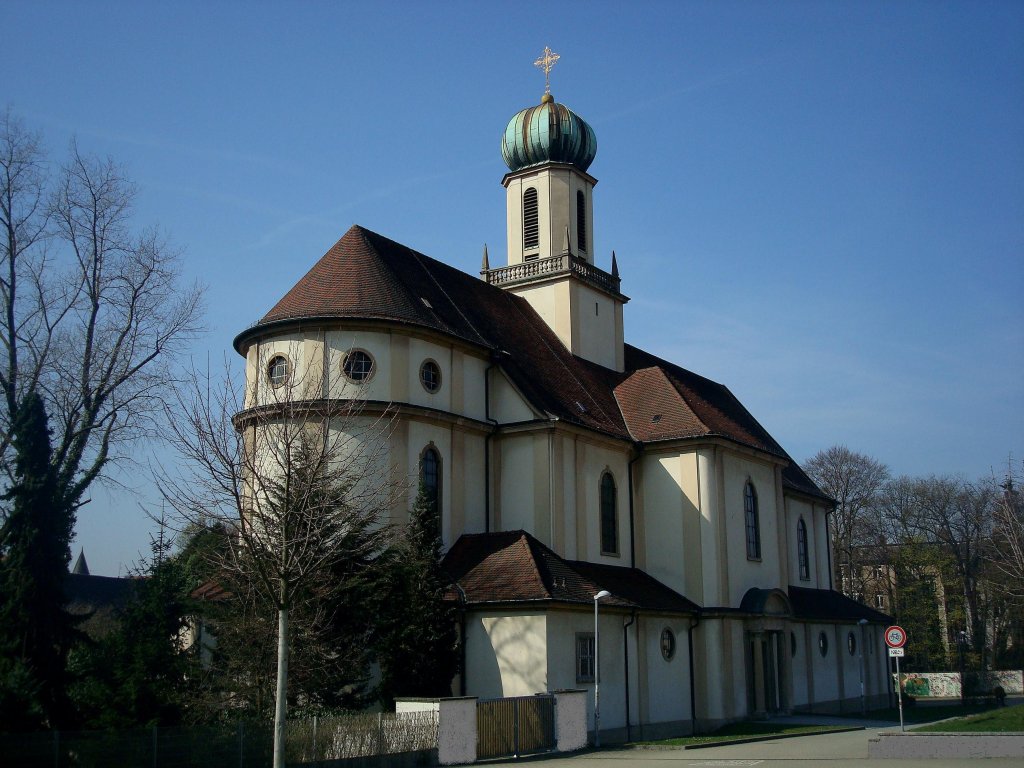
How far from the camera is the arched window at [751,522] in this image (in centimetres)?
3684

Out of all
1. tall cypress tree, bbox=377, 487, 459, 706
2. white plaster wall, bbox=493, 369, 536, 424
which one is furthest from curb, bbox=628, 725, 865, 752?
white plaster wall, bbox=493, 369, 536, 424

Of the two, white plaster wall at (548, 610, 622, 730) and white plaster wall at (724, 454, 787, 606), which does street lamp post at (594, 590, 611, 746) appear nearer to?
white plaster wall at (548, 610, 622, 730)

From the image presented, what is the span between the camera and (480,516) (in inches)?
1243

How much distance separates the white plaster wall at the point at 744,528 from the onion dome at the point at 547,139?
13.2m

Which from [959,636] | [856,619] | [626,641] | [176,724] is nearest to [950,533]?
[959,636]

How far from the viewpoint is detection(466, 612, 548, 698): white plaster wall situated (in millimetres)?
26984

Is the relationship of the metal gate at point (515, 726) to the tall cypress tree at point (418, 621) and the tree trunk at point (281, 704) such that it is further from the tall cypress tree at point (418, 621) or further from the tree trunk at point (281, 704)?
the tree trunk at point (281, 704)

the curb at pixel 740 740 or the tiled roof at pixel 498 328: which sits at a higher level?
the tiled roof at pixel 498 328

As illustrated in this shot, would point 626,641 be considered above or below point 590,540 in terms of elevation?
below

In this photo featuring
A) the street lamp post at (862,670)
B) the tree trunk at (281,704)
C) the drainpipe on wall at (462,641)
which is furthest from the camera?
the street lamp post at (862,670)

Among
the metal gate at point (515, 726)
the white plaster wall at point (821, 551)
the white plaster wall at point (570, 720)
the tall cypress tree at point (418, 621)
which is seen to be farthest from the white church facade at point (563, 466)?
the white plaster wall at point (821, 551)

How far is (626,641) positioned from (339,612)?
389 inches

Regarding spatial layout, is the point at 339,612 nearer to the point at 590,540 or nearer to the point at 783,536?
the point at 590,540

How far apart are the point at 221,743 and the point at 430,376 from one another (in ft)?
43.7
